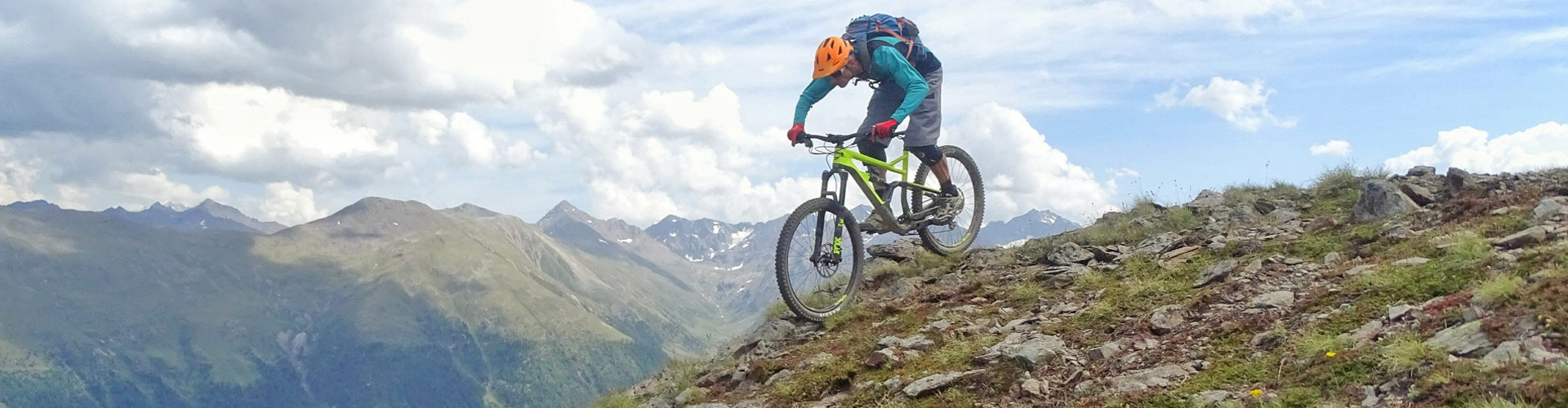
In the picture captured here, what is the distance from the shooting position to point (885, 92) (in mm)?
13039

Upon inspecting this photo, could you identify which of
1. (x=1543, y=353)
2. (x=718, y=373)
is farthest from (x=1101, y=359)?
(x=718, y=373)

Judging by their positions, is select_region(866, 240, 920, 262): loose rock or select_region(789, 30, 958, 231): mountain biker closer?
select_region(789, 30, 958, 231): mountain biker

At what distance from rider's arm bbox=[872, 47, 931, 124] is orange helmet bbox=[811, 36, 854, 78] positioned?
48cm

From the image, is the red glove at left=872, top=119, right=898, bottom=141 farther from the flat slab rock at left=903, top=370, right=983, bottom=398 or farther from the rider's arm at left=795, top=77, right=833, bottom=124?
the flat slab rock at left=903, top=370, right=983, bottom=398

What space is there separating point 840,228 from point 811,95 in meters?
2.04

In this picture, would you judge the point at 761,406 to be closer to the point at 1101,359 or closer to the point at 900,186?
the point at 1101,359

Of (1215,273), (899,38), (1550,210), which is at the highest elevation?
(899,38)

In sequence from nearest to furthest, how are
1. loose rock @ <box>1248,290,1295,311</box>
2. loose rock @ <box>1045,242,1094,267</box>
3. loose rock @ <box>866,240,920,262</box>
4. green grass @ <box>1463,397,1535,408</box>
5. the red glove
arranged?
green grass @ <box>1463,397,1535,408</box>
loose rock @ <box>1248,290,1295,311</box>
the red glove
loose rock @ <box>1045,242,1094,267</box>
loose rock @ <box>866,240,920,262</box>

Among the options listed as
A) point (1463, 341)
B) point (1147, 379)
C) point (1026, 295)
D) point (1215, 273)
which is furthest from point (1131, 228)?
point (1463, 341)

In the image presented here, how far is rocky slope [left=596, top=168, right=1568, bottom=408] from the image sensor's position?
5.84m

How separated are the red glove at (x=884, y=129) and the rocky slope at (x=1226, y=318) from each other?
2237 millimetres

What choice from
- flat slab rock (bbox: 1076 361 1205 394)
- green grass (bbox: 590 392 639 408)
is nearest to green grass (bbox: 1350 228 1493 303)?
flat slab rock (bbox: 1076 361 1205 394)

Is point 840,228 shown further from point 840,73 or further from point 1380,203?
point 1380,203

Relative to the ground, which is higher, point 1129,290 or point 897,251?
point 897,251
